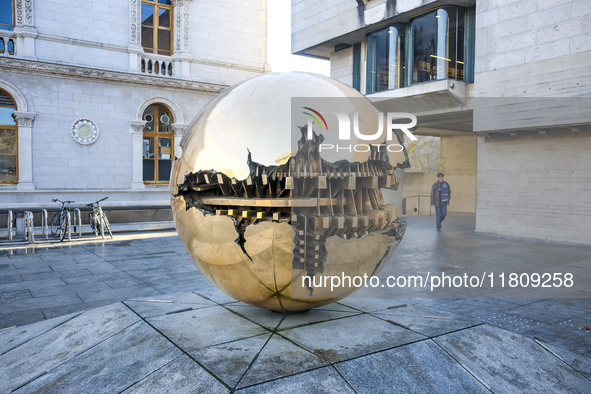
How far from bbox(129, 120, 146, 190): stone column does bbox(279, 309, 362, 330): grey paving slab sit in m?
14.6

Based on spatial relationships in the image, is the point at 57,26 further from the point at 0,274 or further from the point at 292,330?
the point at 292,330

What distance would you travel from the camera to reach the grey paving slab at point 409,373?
3.06 meters

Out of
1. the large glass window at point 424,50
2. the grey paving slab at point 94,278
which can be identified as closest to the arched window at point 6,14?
the grey paving slab at point 94,278

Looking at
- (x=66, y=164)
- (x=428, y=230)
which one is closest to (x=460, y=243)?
(x=428, y=230)

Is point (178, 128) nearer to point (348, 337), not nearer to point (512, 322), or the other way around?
point (512, 322)

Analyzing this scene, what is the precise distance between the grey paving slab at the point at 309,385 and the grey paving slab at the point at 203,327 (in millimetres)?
731

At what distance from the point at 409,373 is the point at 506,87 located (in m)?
11.3

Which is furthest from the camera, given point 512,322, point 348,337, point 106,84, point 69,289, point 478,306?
point 106,84

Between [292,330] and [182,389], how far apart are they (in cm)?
109

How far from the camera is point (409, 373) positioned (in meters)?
3.21

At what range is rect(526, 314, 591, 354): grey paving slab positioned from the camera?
15.2ft

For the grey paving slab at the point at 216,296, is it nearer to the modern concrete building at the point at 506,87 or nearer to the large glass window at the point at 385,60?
the modern concrete building at the point at 506,87

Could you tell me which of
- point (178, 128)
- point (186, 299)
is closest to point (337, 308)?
point (186, 299)

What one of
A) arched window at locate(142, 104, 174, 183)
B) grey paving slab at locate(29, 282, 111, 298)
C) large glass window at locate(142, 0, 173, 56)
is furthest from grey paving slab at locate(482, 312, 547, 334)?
large glass window at locate(142, 0, 173, 56)
